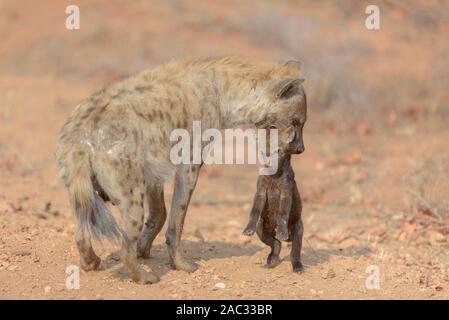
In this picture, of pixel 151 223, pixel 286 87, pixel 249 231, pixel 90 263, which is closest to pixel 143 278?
pixel 90 263

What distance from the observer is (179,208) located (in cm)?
611

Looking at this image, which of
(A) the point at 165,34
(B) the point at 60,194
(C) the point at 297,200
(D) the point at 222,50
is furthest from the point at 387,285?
(A) the point at 165,34

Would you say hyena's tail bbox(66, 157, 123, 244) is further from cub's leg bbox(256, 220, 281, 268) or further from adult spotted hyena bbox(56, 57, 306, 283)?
cub's leg bbox(256, 220, 281, 268)

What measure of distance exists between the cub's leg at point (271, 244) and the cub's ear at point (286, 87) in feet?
3.39

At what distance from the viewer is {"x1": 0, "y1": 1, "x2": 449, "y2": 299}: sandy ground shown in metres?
5.93

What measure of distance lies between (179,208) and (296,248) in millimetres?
950

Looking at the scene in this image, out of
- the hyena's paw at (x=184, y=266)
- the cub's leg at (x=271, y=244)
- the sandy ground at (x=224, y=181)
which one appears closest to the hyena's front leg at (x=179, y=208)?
the hyena's paw at (x=184, y=266)

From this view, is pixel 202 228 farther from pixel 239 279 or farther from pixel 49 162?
pixel 49 162

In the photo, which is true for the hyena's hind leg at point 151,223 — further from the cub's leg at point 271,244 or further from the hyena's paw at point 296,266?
the hyena's paw at point 296,266

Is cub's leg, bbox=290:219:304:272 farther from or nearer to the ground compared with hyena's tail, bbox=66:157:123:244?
nearer to the ground

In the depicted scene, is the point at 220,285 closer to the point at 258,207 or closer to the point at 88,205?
the point at 258,207

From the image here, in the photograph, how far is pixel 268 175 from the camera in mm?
6117

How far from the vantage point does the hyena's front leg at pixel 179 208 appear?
6066 mm

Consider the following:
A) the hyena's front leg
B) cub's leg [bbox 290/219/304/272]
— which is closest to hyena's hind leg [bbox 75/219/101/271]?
the hyena's front leg
